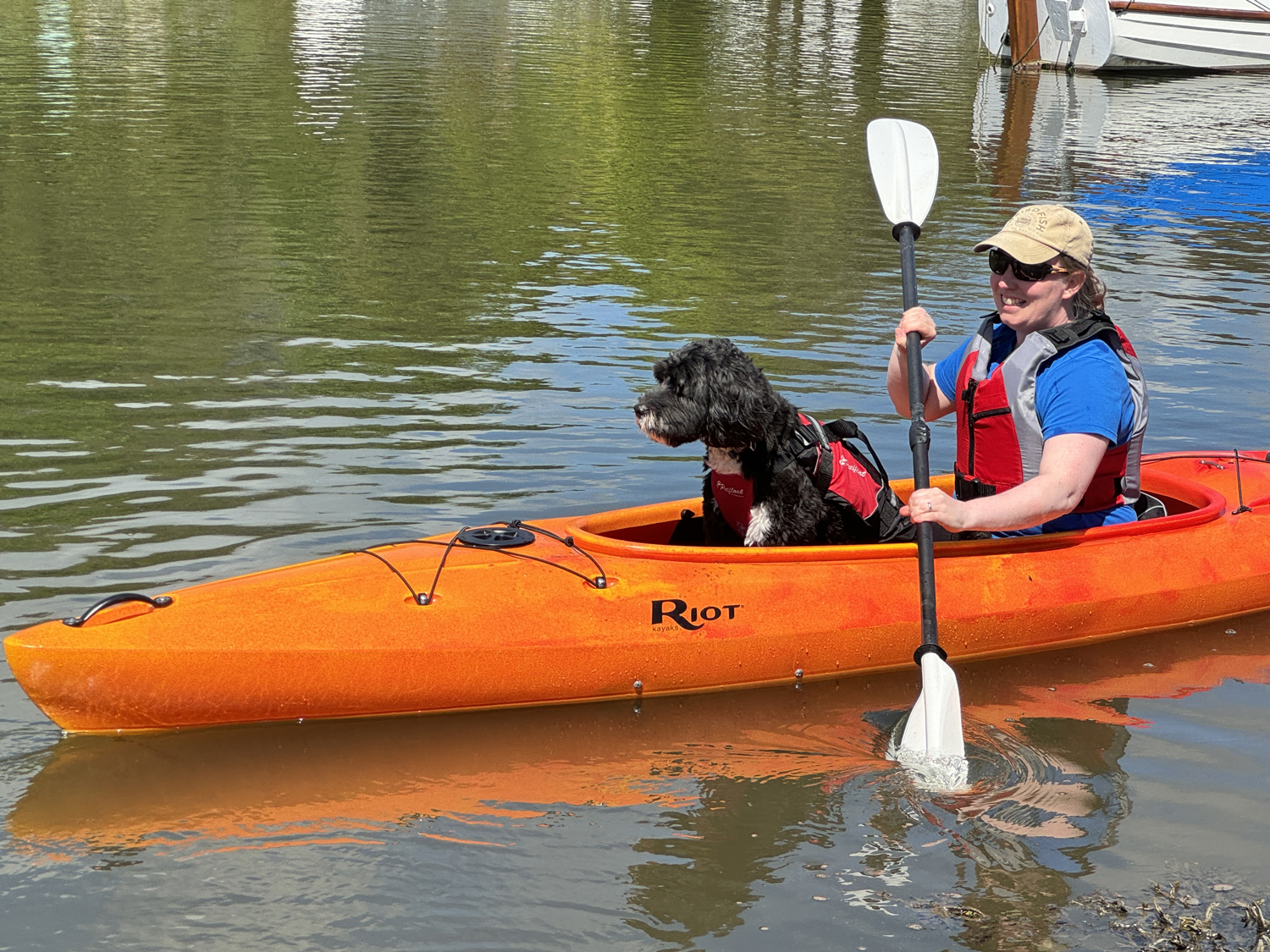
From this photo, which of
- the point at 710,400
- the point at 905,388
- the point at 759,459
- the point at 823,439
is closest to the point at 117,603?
the point at 710,400

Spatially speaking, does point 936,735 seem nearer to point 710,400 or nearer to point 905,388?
point 710,400

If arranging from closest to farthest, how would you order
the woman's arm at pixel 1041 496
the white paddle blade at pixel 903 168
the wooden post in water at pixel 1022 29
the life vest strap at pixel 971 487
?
the woman's arm at pixel 1041 496, the life vest strap at pixel 971 487, the white paddle blade at pixel 903 168, the wooden post in water at pixel 1022 29

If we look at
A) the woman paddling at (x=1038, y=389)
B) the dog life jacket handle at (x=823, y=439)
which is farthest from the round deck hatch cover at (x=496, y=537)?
the woman paddling at (x=1038, y=389)

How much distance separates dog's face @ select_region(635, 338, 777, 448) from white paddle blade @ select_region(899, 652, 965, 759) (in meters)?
0.88

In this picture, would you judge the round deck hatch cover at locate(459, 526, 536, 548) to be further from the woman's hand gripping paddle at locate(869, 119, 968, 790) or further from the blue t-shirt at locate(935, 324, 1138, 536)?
the blue t-shirt at locate(935, 324, 1138, 536)

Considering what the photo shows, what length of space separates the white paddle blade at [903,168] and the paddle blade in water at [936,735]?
185cm

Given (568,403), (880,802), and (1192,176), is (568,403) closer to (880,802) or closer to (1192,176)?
(880,802)

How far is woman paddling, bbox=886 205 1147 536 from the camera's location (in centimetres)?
393

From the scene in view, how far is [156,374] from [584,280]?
3.42 metres

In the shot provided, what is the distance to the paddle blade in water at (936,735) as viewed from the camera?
12.4ft

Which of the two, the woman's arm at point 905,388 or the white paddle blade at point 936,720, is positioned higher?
the woman's arm at point 905,388

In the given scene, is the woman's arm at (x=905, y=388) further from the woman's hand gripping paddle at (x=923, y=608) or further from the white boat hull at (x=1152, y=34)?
the white boat hull at (x=1152, y=34)

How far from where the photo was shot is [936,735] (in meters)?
3.80

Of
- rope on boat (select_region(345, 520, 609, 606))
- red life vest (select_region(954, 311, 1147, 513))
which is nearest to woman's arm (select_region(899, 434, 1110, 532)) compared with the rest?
red life vest (select_region(954, 311, 1147, 513))
